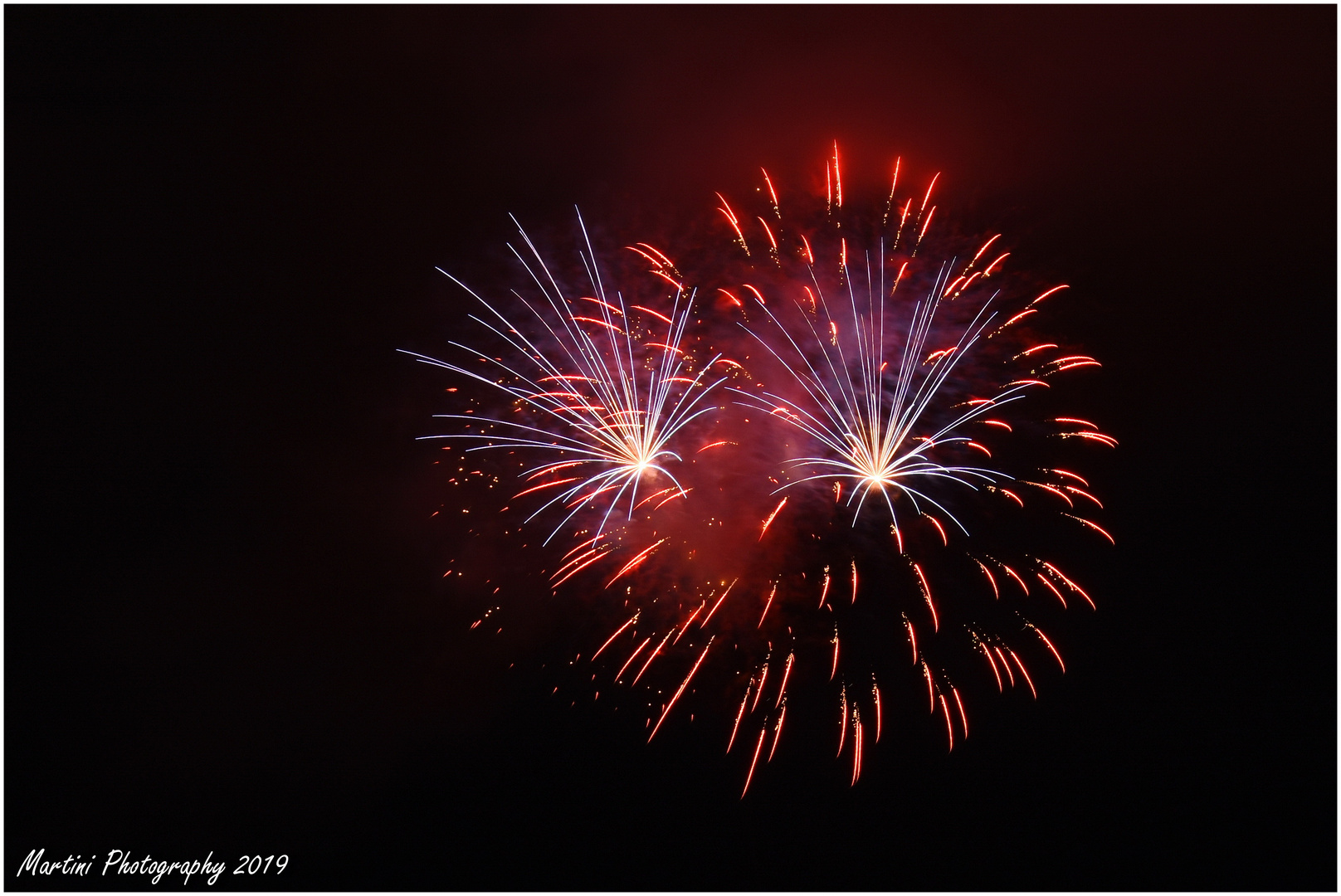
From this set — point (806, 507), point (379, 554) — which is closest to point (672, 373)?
point (806, 507)

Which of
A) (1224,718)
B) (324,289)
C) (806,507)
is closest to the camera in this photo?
(806,507)

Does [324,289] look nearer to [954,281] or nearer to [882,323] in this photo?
[882,323]

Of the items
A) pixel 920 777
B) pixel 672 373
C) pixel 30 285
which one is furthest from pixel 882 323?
pixel 30 285

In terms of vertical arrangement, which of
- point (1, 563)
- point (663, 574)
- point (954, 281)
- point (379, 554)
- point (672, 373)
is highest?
point (954, 281)

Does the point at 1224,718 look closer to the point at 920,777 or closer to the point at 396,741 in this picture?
the point at 920,777

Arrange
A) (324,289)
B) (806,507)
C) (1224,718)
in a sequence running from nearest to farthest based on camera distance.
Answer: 1. (806,507)
2. (1224,718)
3. (324,289)

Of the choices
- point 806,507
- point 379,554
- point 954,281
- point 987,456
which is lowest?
point 379,554

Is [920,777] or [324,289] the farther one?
[324,289]

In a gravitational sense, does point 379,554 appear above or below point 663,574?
below

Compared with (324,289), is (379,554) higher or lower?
lower
